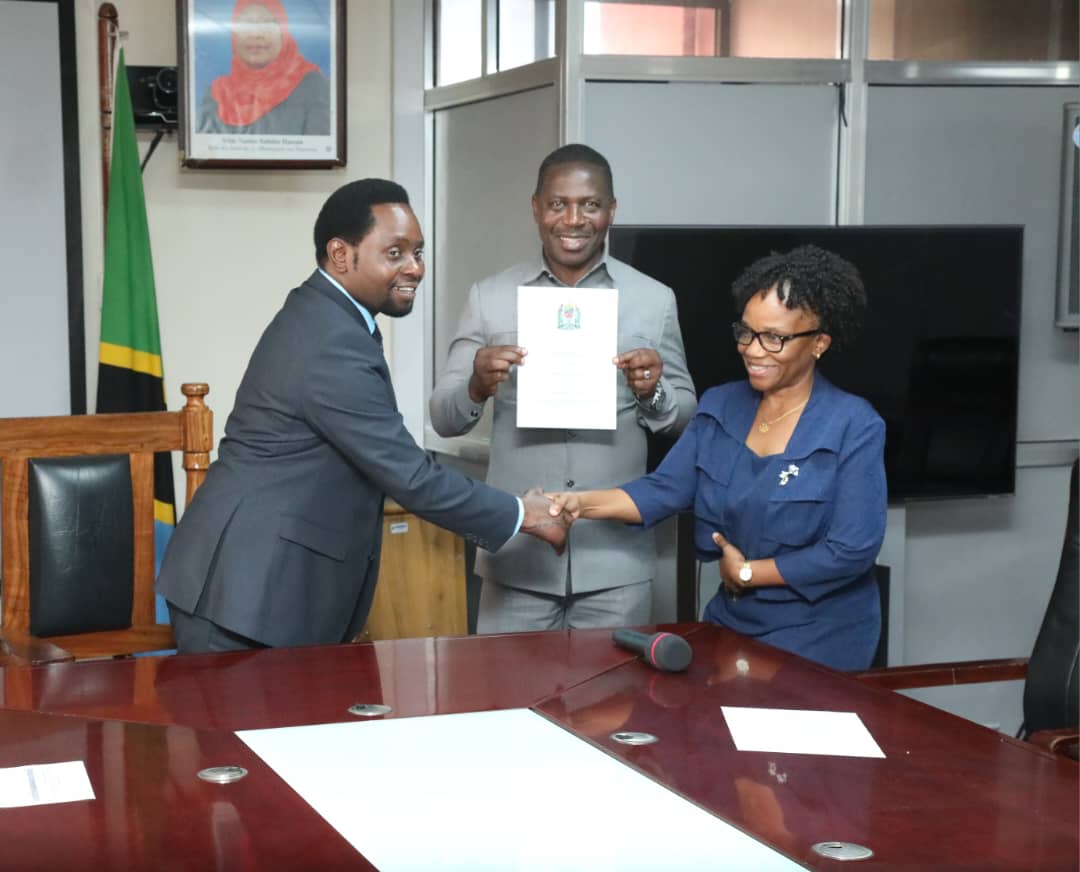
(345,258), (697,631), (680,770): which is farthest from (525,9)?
(680,770)

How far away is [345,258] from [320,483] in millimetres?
442

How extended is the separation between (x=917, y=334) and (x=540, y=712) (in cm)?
239

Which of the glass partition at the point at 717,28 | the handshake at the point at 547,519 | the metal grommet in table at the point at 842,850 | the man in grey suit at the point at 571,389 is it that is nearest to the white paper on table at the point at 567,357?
the man in grey suit at the point at 571,389

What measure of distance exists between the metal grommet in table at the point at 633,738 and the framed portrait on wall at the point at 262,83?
113 inches

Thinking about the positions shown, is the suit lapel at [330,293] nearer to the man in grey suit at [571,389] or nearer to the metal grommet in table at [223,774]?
the man in grey suit at [571,389]

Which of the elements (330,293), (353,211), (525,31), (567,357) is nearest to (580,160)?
(567,357)

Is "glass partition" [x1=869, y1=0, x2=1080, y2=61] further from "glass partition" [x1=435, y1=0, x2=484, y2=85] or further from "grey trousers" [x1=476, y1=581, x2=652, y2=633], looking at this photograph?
"grey trousers" [x1=476, y1=581, x2=652, y2=633]

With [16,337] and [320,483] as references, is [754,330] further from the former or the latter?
[16,337]

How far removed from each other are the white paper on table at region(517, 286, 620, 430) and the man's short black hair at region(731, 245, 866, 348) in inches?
15.1

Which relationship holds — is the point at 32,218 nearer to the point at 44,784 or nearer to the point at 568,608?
the point at 568,608

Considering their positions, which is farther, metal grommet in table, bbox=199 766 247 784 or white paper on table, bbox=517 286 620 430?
white paper on table, bbox=517 286 620 430

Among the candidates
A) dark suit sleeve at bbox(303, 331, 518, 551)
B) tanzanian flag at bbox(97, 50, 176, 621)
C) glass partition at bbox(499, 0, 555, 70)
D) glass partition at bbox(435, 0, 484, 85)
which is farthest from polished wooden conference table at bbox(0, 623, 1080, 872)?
glass partition at bbox(435, 0, 484, 85)

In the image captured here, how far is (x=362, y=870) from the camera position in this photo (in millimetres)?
1288

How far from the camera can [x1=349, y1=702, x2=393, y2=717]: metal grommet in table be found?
1.81 metres
